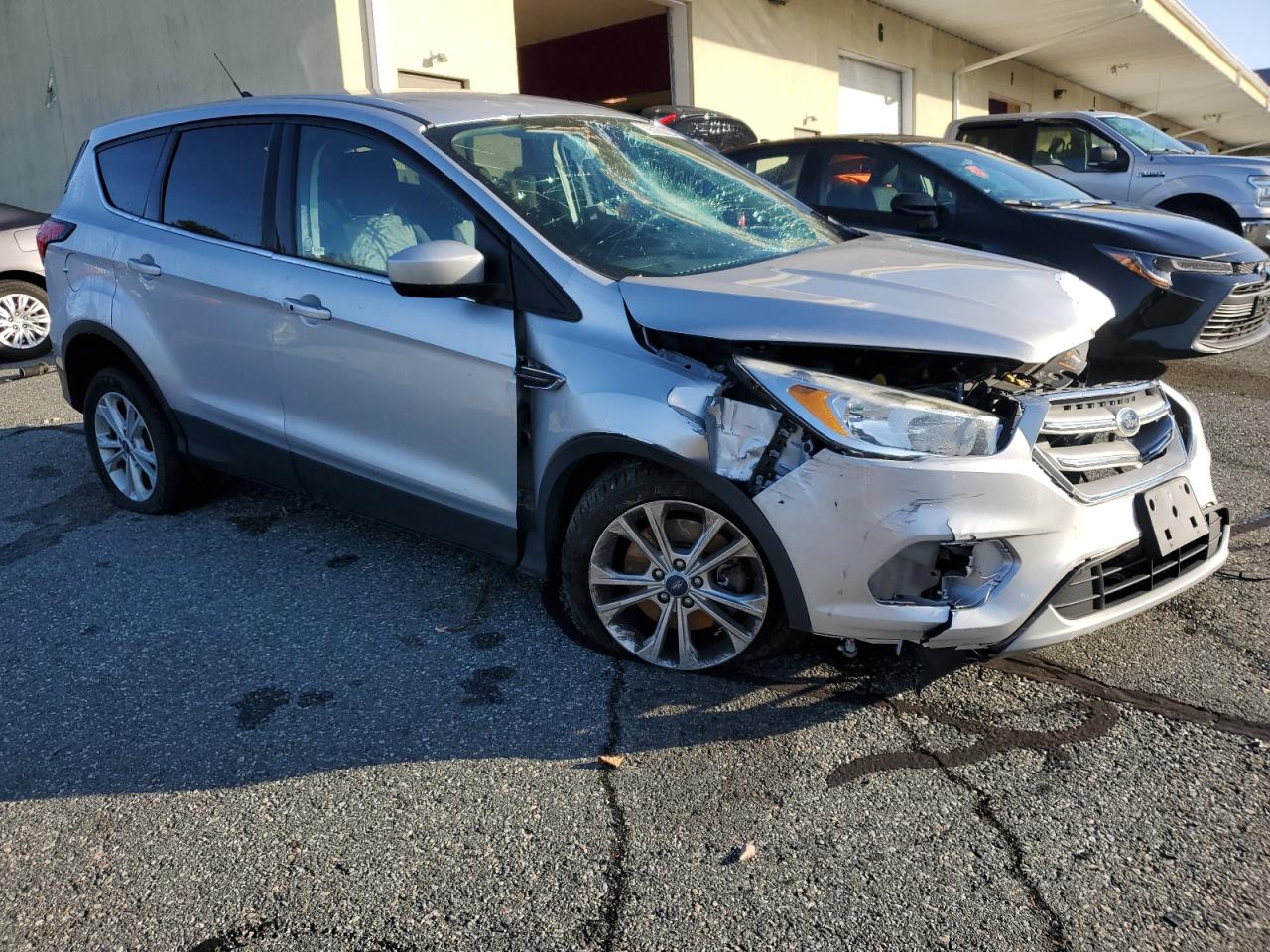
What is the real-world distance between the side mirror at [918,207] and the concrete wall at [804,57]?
7418 mm

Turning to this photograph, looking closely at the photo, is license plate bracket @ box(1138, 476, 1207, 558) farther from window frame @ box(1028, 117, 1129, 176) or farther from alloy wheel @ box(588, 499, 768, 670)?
window frame @ box(1028, 117, 1129, 176)

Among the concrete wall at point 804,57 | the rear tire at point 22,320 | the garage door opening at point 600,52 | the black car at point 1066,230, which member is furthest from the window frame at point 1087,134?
the rear tire at point 22,320

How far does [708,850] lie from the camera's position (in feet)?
8.16

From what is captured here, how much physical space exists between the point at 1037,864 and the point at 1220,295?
4827 millimetres

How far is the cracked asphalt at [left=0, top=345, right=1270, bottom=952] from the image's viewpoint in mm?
2291

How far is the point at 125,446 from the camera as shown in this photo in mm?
4852

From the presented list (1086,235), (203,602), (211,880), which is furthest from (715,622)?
(1086,235)

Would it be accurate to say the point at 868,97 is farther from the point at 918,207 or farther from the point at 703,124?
the point at 918,207

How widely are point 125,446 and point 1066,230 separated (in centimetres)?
531

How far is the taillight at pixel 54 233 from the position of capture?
4767 millimetres

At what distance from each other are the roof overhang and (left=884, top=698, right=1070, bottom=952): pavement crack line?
16144 mm

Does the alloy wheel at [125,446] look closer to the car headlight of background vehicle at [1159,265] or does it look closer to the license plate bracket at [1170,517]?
the license plate bracket at [1170,517]

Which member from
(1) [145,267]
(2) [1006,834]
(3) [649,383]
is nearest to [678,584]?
(3) [649,383]

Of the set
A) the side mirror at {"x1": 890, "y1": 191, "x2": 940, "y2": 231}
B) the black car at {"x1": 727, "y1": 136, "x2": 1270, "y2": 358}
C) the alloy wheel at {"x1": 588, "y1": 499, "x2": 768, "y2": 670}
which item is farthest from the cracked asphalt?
the side mirror at {"x1": 890, "y1": 191, "x2": 940, "y2": 231}
